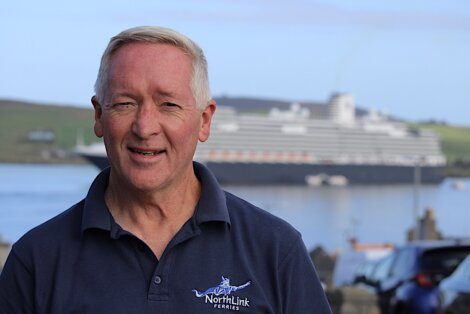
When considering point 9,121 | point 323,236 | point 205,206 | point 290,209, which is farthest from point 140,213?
point 9,121

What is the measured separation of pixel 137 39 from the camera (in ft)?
7.97

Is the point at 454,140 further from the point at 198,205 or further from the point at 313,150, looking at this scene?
the point at 198,205

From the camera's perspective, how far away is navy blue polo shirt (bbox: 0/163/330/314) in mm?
2365

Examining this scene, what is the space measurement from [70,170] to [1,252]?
587 feet

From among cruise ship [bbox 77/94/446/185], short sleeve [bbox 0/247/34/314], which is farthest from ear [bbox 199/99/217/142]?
cruise ship [bbox 77/94/446/185]

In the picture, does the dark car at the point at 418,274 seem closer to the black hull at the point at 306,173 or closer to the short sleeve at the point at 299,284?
the short sleeve at the point at 299,284

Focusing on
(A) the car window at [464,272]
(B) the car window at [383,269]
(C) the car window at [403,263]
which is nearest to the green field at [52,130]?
(B) the car window at [383,269]

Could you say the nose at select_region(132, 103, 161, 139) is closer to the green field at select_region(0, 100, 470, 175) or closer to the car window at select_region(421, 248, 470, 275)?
the car window at select_region(421, 248, 470, 275)

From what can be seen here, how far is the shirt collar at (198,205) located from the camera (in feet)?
7.98

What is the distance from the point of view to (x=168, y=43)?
244cm

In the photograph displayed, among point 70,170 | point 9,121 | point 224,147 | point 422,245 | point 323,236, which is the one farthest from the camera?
point 70,170

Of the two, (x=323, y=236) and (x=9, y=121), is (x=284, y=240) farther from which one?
(x=9, y=121)

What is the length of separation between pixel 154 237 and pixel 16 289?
0.29 meters

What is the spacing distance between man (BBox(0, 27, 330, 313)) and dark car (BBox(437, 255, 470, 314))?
595cm
